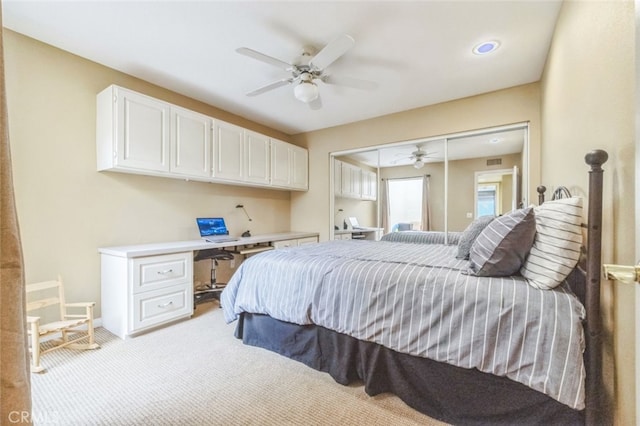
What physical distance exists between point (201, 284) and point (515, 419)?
357 cm

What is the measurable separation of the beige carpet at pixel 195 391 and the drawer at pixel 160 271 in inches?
20.7

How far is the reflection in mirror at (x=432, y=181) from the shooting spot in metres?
3.61

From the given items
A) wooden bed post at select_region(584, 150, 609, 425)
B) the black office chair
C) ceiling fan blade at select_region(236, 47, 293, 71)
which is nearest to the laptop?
the black office chair

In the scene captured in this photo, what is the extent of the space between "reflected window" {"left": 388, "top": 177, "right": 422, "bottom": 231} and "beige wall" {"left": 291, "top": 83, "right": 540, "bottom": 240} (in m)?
0.69

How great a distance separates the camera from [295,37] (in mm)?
2447

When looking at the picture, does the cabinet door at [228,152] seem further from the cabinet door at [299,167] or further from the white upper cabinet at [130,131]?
the cabinet door at [299,167]

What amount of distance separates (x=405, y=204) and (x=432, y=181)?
536 millimetres

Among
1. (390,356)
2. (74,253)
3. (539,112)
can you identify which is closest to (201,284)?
(74,253)

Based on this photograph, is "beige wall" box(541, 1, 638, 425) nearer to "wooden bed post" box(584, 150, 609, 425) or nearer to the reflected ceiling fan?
"wooden bed post" box(584, 150, 609, 425)

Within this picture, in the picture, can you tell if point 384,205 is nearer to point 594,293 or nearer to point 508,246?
point 508,246

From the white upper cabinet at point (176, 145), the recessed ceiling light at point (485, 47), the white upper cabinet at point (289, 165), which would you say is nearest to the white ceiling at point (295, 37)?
the recessed ceiling light at point (485, 47)

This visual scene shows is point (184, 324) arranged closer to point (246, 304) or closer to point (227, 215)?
point (246, 304)

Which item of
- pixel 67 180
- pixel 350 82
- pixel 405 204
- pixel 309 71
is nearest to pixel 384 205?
pixel 405 204

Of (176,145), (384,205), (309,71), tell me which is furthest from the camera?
(384,205)
